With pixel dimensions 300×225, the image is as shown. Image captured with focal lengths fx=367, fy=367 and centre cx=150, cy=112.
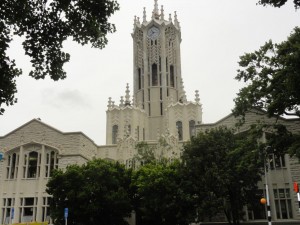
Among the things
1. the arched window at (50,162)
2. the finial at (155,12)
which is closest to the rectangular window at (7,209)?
the arched window at (50,162)

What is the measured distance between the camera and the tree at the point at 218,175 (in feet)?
87.2

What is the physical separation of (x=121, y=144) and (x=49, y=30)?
31.0 meters

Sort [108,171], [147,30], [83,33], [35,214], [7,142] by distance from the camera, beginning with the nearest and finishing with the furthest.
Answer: [83,33] < [108,171] < [35,214] < [7,142] < [147,30]

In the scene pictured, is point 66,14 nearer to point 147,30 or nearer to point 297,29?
point 297,29

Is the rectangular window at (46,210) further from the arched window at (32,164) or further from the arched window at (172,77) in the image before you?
the arched window at (172,77)

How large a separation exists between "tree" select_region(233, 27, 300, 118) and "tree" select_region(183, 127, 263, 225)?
2.94 metres

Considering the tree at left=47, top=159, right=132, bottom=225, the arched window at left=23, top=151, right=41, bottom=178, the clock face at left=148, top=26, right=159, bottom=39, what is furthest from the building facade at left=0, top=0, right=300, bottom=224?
the tree at left=47, top=159, right=132, bottom=225

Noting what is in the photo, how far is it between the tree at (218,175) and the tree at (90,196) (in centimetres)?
612

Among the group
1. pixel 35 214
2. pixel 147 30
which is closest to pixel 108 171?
pixel 35 214

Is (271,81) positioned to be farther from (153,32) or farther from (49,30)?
(153,32)

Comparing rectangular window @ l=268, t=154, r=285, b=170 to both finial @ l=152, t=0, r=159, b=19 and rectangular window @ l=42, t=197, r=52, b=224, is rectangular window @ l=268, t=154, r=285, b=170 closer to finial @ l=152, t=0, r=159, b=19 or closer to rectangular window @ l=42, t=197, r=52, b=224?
rectangular window @ l=42, t=197, r=52, b=224

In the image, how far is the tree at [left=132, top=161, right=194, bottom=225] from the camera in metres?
28.2

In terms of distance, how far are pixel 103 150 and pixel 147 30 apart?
3846cm

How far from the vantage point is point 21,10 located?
1133cm
